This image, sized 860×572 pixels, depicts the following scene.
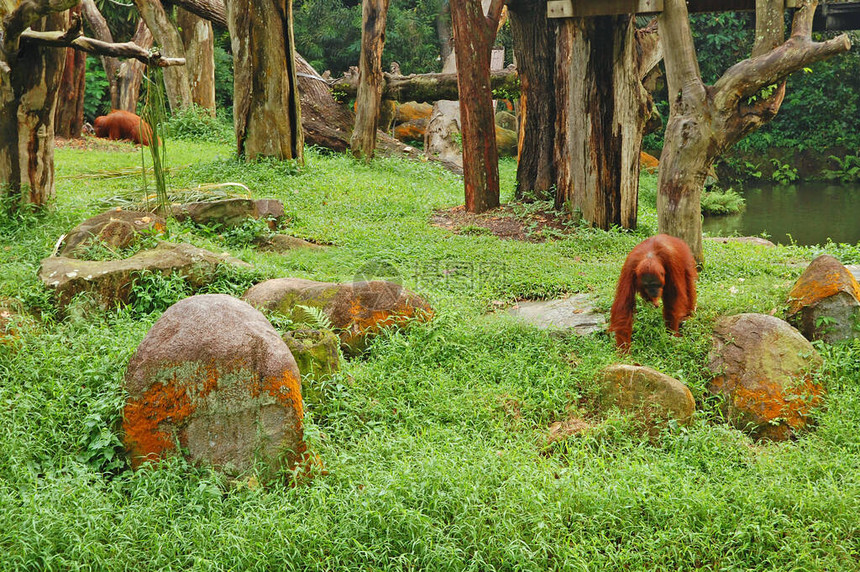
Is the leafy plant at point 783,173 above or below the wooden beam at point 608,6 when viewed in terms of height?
below

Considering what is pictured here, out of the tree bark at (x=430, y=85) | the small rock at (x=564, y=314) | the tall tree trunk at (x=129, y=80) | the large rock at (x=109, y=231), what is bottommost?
the small rock at (x=564, y=314)

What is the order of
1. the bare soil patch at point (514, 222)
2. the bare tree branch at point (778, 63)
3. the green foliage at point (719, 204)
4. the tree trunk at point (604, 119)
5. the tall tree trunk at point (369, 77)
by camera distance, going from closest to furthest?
the bare tree branch at point (778, 63) → the tree trunk at point (604, 119) → the bare soil patch at point (514, 222) → the tall tree trunk at point (369, 77) → the green foliage at point (719, 204)

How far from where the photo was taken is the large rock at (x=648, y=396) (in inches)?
193

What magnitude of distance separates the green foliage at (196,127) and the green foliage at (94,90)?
584 cm

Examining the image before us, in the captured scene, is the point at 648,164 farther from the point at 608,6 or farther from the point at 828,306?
the point at 828,306

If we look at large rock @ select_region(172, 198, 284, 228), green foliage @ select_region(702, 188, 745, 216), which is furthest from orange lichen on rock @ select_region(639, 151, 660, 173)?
large rock @ select_region(172, 198, 284, 228)

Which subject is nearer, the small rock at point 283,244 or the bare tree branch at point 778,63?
the bare tree branch at point 778,63

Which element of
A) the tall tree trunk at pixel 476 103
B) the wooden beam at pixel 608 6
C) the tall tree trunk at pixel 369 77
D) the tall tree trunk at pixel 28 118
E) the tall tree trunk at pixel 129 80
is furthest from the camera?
the tall tree trunk at pixel 129 80

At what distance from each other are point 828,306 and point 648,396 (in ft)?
5.92

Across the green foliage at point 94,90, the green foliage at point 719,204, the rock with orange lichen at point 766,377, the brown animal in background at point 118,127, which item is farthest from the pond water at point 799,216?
the green foliage at point 94,90

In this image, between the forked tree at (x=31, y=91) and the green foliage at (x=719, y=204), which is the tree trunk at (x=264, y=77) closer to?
the forked tree at (x=31, y=91)

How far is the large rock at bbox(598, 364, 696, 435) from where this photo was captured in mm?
4898

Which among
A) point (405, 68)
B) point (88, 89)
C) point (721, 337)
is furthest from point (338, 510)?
point (405, 68)

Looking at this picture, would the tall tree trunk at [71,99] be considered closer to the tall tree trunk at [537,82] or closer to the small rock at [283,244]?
the small rock at [283,244]
